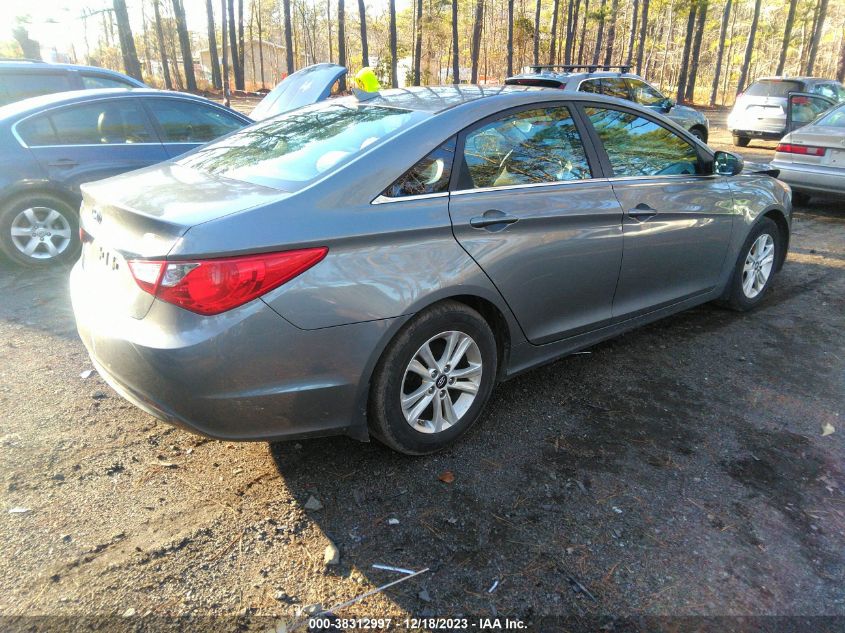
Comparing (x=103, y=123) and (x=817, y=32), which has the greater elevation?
(x=817, y=32)

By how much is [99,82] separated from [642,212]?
6449 mm

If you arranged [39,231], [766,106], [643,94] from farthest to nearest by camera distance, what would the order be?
[766,106]
[643,94]
[39,231]

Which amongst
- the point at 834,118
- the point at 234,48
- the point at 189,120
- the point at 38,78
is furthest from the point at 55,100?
the point at 234,48

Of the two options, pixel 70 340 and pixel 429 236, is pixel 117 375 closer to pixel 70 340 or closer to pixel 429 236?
pixel 429 236

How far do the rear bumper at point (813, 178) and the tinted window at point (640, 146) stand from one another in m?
4.54

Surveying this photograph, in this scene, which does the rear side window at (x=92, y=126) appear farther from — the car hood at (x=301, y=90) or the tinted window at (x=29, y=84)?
the car hood at (x=301, y=90)

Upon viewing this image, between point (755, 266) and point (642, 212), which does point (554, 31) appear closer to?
point (755, 266)

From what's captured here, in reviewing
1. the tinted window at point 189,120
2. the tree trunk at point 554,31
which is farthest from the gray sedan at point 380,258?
the tree trunk at point 554,31

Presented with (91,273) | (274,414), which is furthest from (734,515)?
(91,273)

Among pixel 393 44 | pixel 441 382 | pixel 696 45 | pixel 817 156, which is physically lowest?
pixel 441 382

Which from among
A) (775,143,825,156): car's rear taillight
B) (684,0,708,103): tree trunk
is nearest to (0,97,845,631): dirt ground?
(775,143,825,156): car's rear taillight

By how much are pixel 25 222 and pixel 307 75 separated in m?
3.96

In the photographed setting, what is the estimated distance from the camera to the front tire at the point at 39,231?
5414mm

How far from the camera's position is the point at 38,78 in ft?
22.0
